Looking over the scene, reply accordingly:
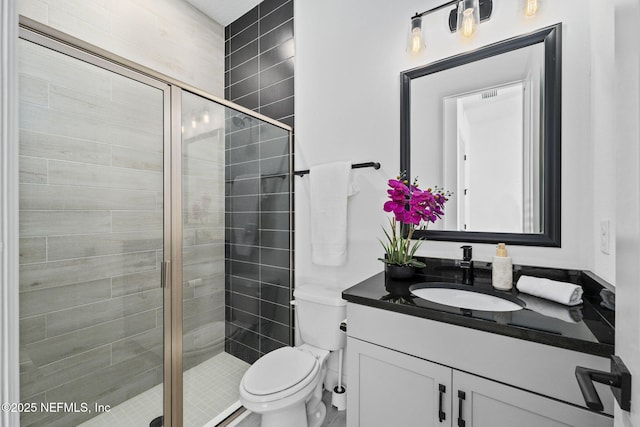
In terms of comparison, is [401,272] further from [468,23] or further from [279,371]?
[468,23]

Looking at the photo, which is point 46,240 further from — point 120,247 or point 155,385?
point 155,385

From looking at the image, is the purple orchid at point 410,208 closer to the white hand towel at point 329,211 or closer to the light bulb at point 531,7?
the white hand towel at point 329,211

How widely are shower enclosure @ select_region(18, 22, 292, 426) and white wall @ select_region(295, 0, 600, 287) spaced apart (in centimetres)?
50

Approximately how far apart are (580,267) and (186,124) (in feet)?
5.96

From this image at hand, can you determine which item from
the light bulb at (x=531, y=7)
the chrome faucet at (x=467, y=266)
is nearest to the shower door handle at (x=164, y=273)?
the chrome faucet at (x=467, y=266)

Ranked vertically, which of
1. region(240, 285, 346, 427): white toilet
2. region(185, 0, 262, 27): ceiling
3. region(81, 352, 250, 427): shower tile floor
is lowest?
region(81, 352, 250, 427): shower tile floor

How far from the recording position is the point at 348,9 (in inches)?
65.5

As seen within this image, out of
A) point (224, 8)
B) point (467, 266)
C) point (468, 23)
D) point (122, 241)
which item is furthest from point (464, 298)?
point (224, 8)

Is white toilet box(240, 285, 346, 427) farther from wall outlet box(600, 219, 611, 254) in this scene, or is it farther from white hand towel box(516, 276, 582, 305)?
wall outlet box(600, 219, 611, 254)

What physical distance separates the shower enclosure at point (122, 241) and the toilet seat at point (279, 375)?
1.24 feet

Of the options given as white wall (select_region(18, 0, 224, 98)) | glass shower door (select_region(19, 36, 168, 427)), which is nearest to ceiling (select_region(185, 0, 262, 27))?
white wall (select_region(18, 0, 224, 98))

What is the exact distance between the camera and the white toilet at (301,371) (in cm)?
119

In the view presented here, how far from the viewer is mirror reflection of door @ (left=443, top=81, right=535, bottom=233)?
3.87 feet

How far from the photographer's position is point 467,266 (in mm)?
1192
